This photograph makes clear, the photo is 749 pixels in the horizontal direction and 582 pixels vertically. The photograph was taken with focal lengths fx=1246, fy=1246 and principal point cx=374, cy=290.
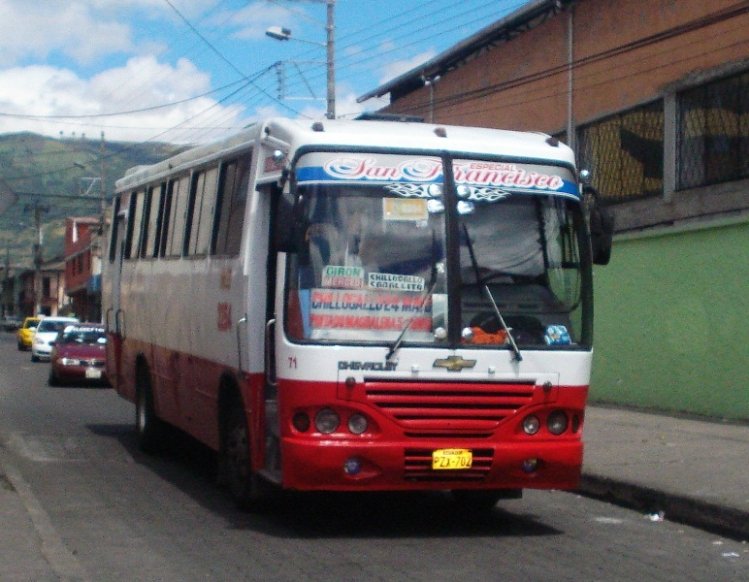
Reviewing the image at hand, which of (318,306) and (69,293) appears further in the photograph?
(69,293)

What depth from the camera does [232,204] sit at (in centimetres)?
1037

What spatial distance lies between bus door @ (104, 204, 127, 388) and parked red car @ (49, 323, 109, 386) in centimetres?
998

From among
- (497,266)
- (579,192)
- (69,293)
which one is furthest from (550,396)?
(69,293)

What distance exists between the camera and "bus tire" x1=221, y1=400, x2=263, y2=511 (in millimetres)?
9711

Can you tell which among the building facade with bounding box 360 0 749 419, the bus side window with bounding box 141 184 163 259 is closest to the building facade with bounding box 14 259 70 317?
the building facade with bounding box 360 0 749 419

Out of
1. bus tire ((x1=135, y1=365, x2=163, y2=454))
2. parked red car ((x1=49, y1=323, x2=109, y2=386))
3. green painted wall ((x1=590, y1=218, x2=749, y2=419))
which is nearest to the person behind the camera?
bus tire ((x1=135, y1=365, x2=163, y2=454))

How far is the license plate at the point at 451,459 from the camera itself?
28.5 ft

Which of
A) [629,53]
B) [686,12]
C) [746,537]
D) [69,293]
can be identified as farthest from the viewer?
[69,293]

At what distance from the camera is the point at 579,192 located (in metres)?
9.52

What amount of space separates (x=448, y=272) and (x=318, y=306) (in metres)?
0.96

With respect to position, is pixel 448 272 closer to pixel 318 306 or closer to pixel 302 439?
pixel 318 306

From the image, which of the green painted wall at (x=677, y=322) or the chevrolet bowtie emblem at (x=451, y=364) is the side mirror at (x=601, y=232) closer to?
the chevrolet bowtie emblem at (x=451, y=364)

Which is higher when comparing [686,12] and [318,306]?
[686,12]

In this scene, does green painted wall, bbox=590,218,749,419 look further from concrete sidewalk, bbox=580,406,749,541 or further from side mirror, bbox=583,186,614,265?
side mirror, bbox=583,186,614,265
